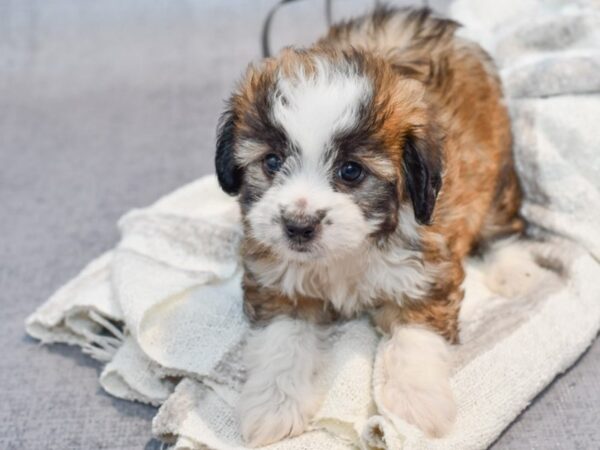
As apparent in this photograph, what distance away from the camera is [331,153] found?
2.19 meters

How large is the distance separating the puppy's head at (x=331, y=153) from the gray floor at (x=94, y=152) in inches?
31.7

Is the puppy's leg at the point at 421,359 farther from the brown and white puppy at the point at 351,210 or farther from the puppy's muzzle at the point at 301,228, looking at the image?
the puppy's muzzle at the point at 301,228

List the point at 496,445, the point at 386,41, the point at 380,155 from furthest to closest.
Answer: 1. the point at 386,41
2. the point at 496,445
3. the point at 380,155

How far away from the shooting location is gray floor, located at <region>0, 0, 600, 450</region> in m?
2.62

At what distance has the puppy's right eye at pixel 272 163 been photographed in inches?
89.4

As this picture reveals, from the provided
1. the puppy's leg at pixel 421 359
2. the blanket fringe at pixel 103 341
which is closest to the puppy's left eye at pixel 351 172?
the puppy's leg at pixel 421 359

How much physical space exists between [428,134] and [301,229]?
478 mm

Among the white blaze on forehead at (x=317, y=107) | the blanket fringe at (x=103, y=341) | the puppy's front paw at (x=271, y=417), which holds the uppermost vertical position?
the white blaze on forehead at (x=317, y=107)

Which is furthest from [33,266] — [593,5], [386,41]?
[593,5]

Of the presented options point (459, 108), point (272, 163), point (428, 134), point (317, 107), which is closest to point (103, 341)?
point (272, 163)

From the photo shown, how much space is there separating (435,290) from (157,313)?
0.95 meters

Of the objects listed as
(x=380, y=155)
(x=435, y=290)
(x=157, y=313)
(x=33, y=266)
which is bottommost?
(x=33, y=266)

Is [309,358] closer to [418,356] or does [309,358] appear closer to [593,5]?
[418,356]

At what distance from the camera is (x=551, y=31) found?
3.62m
